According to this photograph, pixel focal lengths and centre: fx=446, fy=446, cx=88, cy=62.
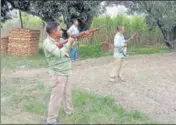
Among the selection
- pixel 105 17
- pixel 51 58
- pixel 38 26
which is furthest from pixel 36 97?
pixel 38 26

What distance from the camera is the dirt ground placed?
29.2 feet

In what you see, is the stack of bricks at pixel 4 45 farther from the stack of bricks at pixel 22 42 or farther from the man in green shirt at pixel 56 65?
the man in green shirt at pixel 56 65

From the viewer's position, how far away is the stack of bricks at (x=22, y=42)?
1722 centimetres

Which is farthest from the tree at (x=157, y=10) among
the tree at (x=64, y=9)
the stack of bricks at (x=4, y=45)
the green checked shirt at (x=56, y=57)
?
the green checked shirt at (x=56, y=57)

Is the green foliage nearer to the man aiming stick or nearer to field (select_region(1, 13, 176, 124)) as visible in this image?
field (select_region(1, 13, 176, 124))

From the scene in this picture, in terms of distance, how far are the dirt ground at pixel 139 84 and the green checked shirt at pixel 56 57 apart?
2.03m

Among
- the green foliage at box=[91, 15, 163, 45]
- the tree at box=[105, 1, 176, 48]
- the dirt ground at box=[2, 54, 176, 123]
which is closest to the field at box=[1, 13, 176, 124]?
the dirt ground at box=[2, 54, 176, 123]

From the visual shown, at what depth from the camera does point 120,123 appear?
7395 millimetres

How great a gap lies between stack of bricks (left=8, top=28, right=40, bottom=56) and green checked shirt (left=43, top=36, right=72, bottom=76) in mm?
10253

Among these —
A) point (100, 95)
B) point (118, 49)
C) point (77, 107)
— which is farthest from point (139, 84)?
point (77, 107)

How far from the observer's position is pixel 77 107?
8.18 m

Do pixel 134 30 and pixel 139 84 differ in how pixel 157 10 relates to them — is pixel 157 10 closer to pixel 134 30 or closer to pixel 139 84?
pixel 139 84

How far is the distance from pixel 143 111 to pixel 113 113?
79cm

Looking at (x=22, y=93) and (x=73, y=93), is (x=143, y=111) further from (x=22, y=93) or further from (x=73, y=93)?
(x=22, y=93)
